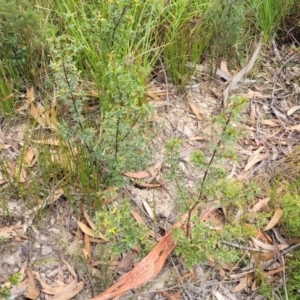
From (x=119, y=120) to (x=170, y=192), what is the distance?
1.65 ft

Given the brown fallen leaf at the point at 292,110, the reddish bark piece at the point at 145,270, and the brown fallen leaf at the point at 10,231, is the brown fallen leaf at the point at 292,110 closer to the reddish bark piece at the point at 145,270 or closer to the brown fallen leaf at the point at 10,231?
the reddish bark piece at the point at 145,270

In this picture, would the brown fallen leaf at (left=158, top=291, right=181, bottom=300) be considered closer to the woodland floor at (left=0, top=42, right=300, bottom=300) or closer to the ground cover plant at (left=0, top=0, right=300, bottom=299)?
the woodland floor at (left=0, top=42, right=300, bottom=300)

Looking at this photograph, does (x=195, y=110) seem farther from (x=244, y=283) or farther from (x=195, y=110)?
(x=244, y=283)

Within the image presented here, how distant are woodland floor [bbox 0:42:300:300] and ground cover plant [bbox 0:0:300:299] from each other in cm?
3

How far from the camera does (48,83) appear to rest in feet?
6.81

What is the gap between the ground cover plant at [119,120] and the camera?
1547mm

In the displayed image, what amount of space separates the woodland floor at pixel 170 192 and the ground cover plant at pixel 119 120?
30mm

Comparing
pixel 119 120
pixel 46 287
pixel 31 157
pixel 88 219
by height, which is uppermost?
pixel 119 120

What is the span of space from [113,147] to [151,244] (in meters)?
0.37

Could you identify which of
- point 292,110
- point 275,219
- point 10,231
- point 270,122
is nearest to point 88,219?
point 10,231

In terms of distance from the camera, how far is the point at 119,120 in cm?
156

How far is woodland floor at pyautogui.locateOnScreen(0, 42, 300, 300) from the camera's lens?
1684 millimetres

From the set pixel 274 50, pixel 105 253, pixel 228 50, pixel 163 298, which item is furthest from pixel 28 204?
pixel 274 50

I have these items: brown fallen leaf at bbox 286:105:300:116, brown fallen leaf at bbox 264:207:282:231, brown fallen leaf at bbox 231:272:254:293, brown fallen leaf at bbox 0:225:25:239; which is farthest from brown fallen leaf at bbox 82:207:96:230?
brown fallen leaf at bbox 286:105:300:116
